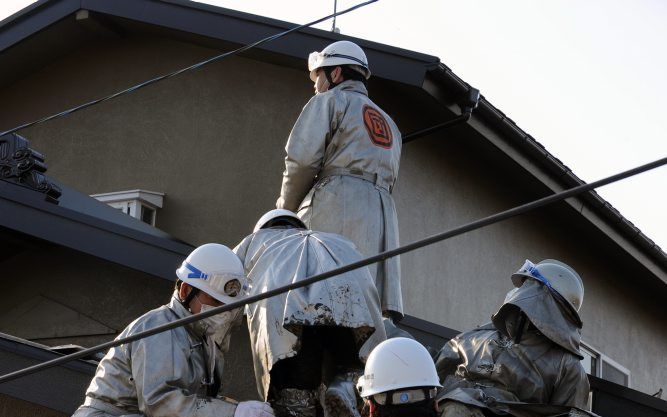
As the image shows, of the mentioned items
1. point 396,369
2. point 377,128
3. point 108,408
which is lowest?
point 108,408

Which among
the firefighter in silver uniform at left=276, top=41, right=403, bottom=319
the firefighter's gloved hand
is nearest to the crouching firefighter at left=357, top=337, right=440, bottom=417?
the firefighter's gloved hand

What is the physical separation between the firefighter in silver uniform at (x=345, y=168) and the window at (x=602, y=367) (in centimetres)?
654

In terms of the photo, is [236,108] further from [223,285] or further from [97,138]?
[223,285]

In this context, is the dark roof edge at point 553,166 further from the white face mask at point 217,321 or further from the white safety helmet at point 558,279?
the white face mask at point 217,321

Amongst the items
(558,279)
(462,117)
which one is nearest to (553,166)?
(462,117)

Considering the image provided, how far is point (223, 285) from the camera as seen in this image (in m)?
9.09

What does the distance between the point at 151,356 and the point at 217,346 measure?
74cm

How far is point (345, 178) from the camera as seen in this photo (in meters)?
11.6

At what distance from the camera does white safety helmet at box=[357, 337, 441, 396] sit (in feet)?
28.3

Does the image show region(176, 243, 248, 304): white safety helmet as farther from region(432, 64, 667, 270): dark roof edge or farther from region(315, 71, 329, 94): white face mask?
region(432, 64, 667, 270): dark roof edge

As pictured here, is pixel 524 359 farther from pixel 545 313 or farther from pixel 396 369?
pixel 396 369

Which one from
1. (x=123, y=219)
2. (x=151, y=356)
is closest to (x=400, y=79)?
(x=123, y=219)

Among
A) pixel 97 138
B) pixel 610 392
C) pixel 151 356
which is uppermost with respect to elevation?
pixel 97 138

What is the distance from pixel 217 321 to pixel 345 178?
2.74m
